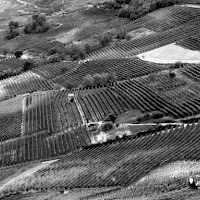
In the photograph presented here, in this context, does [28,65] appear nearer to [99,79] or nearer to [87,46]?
[87,46]

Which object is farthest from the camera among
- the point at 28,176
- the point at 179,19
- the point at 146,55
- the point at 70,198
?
the point at 179,19

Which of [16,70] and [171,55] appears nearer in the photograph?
[171,55]

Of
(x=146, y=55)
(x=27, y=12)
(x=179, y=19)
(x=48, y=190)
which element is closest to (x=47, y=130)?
(x=48, y=190)

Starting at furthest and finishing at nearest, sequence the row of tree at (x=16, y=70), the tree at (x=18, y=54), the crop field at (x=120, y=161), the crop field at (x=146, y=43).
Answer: the tree at (x=18, y=54), the row of tree at (x=16, y=70), the crop field at (x=146, y=43), the crop field at (x=120, y=161)

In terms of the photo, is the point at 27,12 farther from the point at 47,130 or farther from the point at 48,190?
the point at 48,190

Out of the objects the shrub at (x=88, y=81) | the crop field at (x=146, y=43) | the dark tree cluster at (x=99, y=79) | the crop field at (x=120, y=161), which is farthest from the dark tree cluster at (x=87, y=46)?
the crop field at (x=120, y=161)

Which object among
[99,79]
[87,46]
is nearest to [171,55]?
[99,79]

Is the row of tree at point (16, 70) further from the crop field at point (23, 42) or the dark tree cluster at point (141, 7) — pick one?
the dark tree cluster at point (141, 7)
